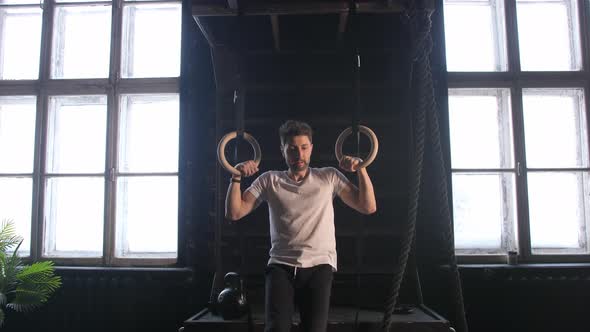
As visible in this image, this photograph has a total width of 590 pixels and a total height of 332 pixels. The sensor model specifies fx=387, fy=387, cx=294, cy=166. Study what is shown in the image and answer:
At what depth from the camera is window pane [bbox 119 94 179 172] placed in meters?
3.46

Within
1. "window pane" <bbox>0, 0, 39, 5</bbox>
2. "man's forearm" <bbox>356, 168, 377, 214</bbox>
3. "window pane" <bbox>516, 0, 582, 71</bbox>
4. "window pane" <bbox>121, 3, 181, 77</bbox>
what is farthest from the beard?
"window pane" <bbox>0, 0, 39, 5</bbox>

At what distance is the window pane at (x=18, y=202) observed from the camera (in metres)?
3.50

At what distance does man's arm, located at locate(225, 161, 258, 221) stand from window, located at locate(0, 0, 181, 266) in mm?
1398

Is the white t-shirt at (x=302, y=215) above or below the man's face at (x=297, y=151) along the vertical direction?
below

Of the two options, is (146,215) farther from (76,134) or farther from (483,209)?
(483,209)

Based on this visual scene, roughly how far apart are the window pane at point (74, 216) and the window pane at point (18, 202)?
202mm

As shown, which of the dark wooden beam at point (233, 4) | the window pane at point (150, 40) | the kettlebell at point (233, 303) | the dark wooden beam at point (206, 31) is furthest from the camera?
the window pane at point (150, 40)

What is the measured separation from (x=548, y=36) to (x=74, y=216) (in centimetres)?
457

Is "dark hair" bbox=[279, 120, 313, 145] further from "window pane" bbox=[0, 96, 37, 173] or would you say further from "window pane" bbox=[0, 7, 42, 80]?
"window pane" bbox=[0, 7, 42, 80]

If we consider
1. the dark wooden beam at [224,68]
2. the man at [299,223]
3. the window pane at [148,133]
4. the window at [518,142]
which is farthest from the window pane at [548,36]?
the window pane at [148,133]

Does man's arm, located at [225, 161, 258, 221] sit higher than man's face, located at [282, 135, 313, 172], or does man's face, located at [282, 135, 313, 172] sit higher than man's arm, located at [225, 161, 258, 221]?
man's face, located at [282, 135, 313, 172]

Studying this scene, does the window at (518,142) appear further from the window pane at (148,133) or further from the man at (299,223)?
the window pane at (148,133)

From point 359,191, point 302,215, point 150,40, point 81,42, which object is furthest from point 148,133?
point 359,191

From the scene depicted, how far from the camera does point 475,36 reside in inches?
137
